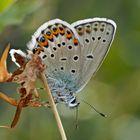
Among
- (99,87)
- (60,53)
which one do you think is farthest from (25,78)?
(99,87)

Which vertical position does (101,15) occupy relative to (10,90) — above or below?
above

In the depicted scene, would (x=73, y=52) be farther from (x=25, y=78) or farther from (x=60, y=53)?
A: (x=25, y=78)

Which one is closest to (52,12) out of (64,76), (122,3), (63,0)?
(63,0)

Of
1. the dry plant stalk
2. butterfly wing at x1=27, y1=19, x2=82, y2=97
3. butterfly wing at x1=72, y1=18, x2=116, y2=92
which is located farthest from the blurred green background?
the dry plant stalk

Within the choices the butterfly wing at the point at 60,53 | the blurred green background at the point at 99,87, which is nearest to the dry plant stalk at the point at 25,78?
the butterfly wing at the point at 60,53

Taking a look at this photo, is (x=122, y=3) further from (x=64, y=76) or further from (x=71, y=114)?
(x=64, y=76)

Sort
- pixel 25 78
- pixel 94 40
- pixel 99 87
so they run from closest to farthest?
pixel 25 78 < pixel 94 40 < pixel 99 87

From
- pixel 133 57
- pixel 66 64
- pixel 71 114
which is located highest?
pixel 66 64
